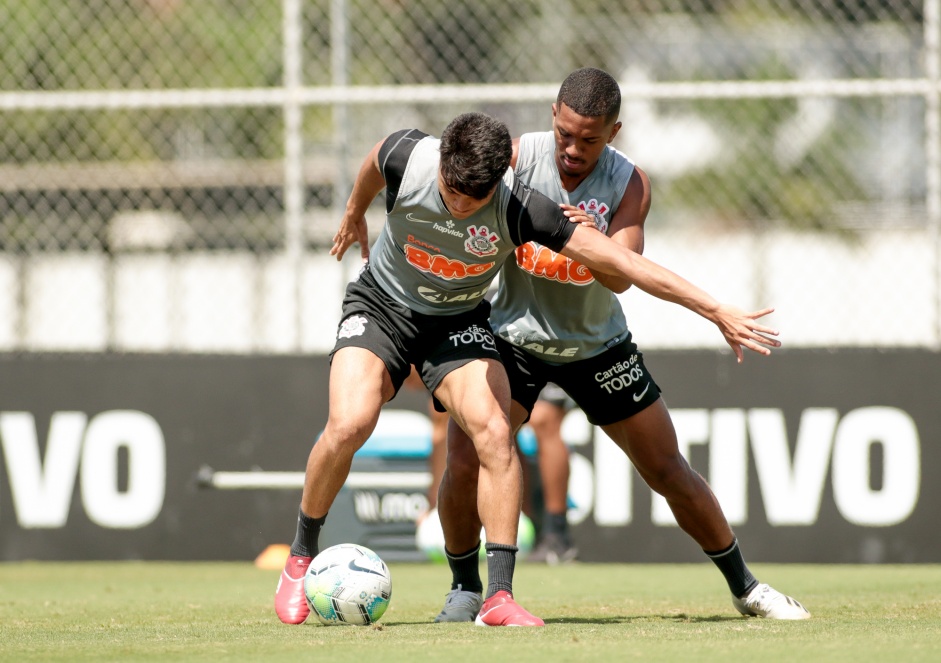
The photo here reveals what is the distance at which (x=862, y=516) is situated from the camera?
29.0ft

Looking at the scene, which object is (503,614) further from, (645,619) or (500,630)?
(645,619)

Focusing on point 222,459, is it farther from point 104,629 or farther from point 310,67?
point 104,629

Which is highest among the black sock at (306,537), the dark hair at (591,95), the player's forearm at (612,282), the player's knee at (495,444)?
the dark hair at (591,95)

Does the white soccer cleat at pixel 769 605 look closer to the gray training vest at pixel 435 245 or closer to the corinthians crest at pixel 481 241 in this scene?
the gray training vest at pixel 435 245

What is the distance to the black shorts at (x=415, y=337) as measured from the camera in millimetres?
5410

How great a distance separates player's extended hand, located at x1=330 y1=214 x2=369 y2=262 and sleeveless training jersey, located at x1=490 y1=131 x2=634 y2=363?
700mm

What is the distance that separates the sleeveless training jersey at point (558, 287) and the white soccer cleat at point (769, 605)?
124 centimetres

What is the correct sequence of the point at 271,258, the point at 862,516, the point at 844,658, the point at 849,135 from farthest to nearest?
the point at 849,135 → the point at 271,258 → the point at 862,516 → the point at 844,658

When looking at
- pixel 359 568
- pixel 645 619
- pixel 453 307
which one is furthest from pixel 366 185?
pixel 645 619

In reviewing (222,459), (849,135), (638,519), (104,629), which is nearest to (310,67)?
(222,459)

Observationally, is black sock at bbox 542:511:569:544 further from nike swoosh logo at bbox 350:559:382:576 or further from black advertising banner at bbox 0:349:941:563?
nike swoosh logo at bbox 350:559:382:576

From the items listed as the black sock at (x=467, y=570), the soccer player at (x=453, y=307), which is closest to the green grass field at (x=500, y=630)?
the black sock at (x=467, y=570)

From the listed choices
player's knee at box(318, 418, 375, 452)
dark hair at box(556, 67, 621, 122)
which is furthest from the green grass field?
dark hair at box(556, 67, 621, 122)

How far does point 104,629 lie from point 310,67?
5512mm
